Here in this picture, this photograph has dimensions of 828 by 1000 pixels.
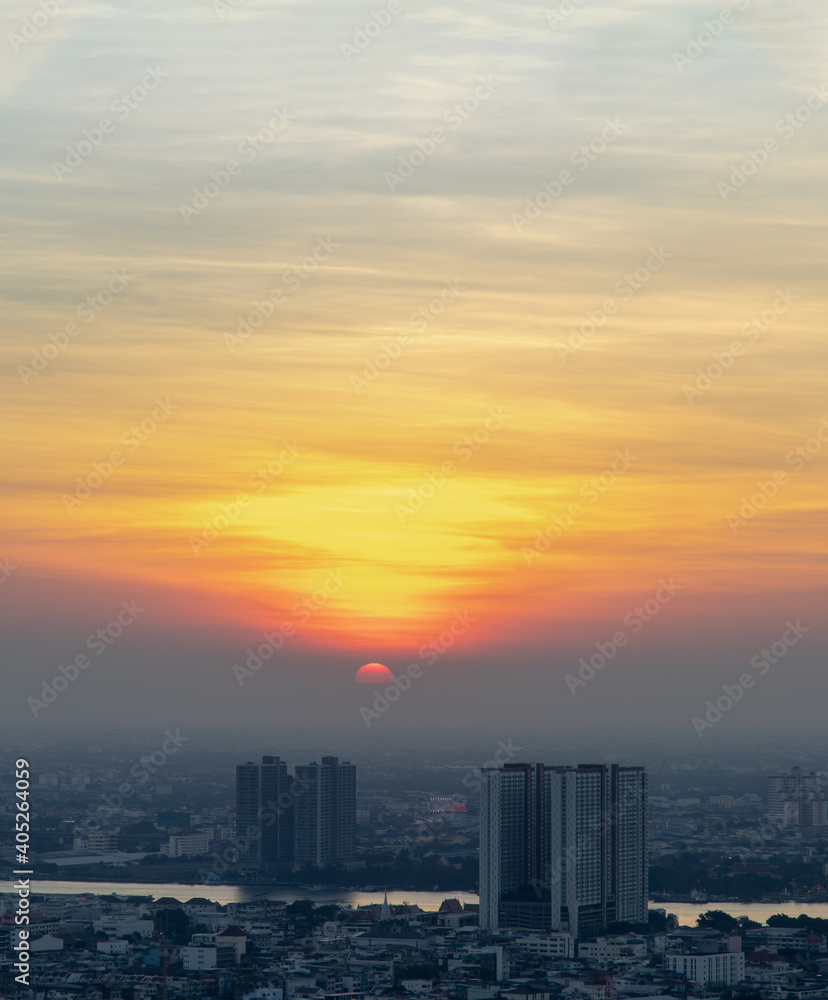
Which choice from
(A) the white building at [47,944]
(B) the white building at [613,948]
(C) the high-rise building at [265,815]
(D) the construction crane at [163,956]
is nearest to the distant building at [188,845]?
(C) the high-rise building at [265,815]

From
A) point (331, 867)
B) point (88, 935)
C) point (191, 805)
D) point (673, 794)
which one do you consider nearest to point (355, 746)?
point (673, 794)

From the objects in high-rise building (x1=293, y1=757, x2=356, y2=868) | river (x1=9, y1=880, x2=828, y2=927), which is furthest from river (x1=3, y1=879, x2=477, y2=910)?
high-rise building (x1=293, y1=757, x2=356, y2=868)

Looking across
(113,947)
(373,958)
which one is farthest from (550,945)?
(113,947)

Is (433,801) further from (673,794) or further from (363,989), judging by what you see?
(363,989)

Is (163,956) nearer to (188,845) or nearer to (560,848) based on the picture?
(560,848)

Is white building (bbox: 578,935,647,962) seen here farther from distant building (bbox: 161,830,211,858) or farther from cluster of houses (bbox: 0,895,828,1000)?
distant building (bbox: 161,830,211,858)

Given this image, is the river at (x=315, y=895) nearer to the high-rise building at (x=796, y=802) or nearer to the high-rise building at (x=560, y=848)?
the high-rise building at (x=560, y=848)
